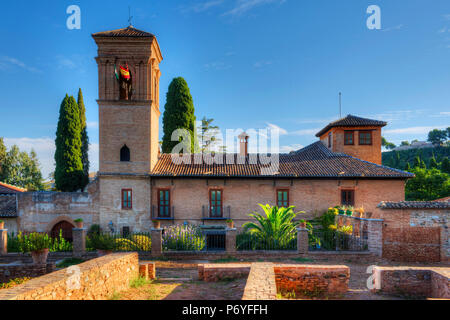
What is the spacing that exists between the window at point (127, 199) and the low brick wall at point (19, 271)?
560 cm

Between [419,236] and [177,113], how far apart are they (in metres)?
19.4

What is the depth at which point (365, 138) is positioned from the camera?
18.5 meters

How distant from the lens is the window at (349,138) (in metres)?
18.5

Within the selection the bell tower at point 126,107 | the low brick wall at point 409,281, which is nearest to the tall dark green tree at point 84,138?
the bell tower at point 126,107

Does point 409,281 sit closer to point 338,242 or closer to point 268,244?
point 338,242

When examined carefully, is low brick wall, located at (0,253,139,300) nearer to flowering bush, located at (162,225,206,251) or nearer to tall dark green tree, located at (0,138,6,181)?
flowering bush, located at (162,225,206,251)

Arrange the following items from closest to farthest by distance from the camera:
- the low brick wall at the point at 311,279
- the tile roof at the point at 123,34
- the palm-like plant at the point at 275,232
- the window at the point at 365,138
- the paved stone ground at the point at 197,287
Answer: the paved stone ground at the point at 197,287 → the low brick wall at the point at 311,279 → the palm-like plant at the point at 275,232 → the tile roof at the point at 123,34 → the window at the point at 365,138

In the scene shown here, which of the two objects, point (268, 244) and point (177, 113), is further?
point (177, 113)

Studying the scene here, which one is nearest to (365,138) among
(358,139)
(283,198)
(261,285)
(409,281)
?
(358,139)

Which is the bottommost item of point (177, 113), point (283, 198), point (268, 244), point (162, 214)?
point (268, 244)

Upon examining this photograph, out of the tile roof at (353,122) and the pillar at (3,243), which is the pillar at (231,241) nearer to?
the pillar at (3,243)

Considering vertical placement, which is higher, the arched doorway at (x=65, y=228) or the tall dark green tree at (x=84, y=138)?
the tall dark green tree at (x=84, y=138)
